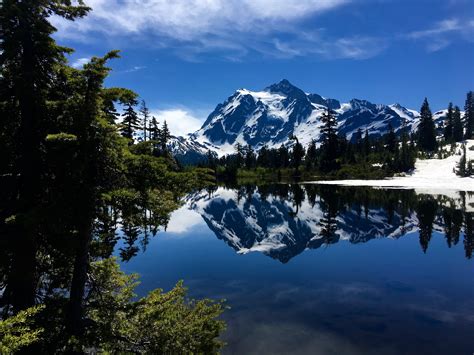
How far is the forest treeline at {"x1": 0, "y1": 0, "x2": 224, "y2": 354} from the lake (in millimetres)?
3608

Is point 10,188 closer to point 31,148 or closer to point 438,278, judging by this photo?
point 31,148

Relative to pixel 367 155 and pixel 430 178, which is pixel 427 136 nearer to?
pixel 367 155

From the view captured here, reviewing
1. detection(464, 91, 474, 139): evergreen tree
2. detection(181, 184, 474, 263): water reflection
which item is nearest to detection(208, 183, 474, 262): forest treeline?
detection(181, 184, 474, 263): water reflection

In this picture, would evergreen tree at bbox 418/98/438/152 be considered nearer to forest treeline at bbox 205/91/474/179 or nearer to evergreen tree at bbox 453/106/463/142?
forest treeline at bbox 205/91/474/179

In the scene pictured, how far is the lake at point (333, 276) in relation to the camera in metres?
10.9

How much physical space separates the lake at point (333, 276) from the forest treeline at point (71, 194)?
361cm

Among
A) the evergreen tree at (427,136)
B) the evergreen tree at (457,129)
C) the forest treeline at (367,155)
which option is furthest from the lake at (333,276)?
the evergreen tree at (457,129)

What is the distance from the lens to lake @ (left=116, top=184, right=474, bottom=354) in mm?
10898

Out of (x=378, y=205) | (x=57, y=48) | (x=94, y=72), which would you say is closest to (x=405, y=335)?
(x=94, y=72)

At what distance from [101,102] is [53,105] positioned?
1.36m

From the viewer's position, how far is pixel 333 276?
57.3 feet

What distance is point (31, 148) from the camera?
8430mm

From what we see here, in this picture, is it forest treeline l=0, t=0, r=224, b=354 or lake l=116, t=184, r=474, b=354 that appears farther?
lake l=116, t=184, r=474, b=354

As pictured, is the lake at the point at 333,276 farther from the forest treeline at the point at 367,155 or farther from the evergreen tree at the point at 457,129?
the evergreen tree at the point at 457,129
